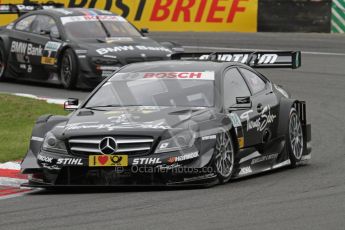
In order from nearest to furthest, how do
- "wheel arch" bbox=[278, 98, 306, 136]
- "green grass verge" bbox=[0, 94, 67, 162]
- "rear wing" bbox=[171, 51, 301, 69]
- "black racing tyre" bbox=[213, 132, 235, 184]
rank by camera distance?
"black racing tyre" bbox=[213, 132, 235, 184] < "wheel arch" bbox=[278, 98, 306, 136] < "rear wing" bbox=[171, 51, 301, 69] < "green grass verge" bbox=[0, 94, 67, 162]

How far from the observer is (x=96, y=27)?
66.0 ft

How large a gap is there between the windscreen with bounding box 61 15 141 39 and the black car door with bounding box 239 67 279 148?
7.96m

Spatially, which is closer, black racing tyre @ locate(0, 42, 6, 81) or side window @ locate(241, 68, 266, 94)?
side window @ locate(241, 68, 266, 94)

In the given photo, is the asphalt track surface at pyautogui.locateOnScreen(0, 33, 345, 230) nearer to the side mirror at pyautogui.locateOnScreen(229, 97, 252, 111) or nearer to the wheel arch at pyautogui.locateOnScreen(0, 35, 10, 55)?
the side mirror at pyautogui.locateOnScreen(229, 97, 252, 111)

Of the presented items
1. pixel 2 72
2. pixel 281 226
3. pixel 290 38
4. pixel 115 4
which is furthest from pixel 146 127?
pixel 115 4

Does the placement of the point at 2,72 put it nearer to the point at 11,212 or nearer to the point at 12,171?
the point at 12,171

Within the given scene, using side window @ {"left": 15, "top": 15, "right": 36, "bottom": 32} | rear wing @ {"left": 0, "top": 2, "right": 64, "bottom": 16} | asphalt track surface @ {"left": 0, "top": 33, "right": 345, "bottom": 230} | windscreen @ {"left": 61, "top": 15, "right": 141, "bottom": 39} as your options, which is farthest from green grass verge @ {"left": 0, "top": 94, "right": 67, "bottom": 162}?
rear wing @ {"left": 0, "top": 2, "right": 64, "bottom": 16}

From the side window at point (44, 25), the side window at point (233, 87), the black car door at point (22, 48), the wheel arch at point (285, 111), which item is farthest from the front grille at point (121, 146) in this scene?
the black car door at point (22, 48)

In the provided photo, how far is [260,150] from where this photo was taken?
11.5m

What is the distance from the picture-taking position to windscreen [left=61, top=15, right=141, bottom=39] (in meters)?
19.9

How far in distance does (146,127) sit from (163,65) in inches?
66.7

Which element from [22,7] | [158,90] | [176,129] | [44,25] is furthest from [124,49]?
[176,129]

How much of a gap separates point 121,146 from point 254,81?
8.11ft

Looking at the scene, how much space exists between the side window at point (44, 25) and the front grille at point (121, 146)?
999 centimetres
